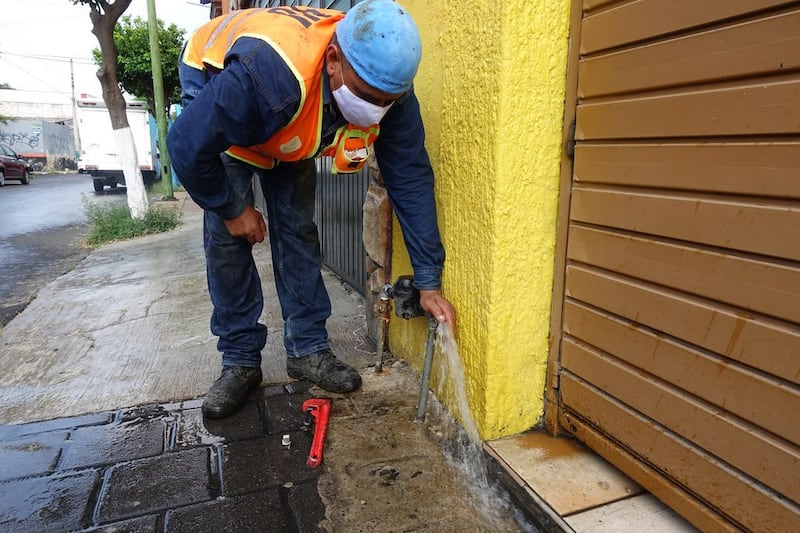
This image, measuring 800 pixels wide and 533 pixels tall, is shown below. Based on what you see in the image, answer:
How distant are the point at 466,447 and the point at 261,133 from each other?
4.33 ft

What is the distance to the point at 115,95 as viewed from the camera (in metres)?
9.24

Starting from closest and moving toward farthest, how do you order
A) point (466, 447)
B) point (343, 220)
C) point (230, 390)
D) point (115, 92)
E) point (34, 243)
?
1. point (466, 447)
2. point (230, 390)
3. point (343, 220)
4. point (34, 243)
5. point (115, 92)

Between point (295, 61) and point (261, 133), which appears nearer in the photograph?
point (295, 61)

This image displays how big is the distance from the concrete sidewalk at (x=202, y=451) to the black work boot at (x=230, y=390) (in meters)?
0.05

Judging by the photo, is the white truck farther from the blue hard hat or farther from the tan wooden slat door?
the tan wooden slat door

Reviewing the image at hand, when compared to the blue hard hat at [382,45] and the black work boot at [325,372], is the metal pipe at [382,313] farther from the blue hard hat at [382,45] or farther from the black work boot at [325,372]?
the blue hard hat at [382,45]

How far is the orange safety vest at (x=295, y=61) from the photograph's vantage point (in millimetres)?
1753

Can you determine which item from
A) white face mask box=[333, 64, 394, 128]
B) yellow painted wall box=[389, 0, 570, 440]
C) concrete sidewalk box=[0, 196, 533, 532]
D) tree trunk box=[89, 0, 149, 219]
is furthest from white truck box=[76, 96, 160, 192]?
yellow painted wall box=[389, 0, 570, 440]

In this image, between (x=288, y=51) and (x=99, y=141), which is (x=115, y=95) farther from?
(x=99, y=141)

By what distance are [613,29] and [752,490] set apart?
1.22m

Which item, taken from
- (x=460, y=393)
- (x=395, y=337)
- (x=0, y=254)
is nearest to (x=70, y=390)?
(x=395, y=337)

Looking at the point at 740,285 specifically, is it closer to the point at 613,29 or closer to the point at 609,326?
the point at 609,326

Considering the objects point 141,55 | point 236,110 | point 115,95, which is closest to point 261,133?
point 236,110

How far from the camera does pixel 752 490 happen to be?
48.1 inches
